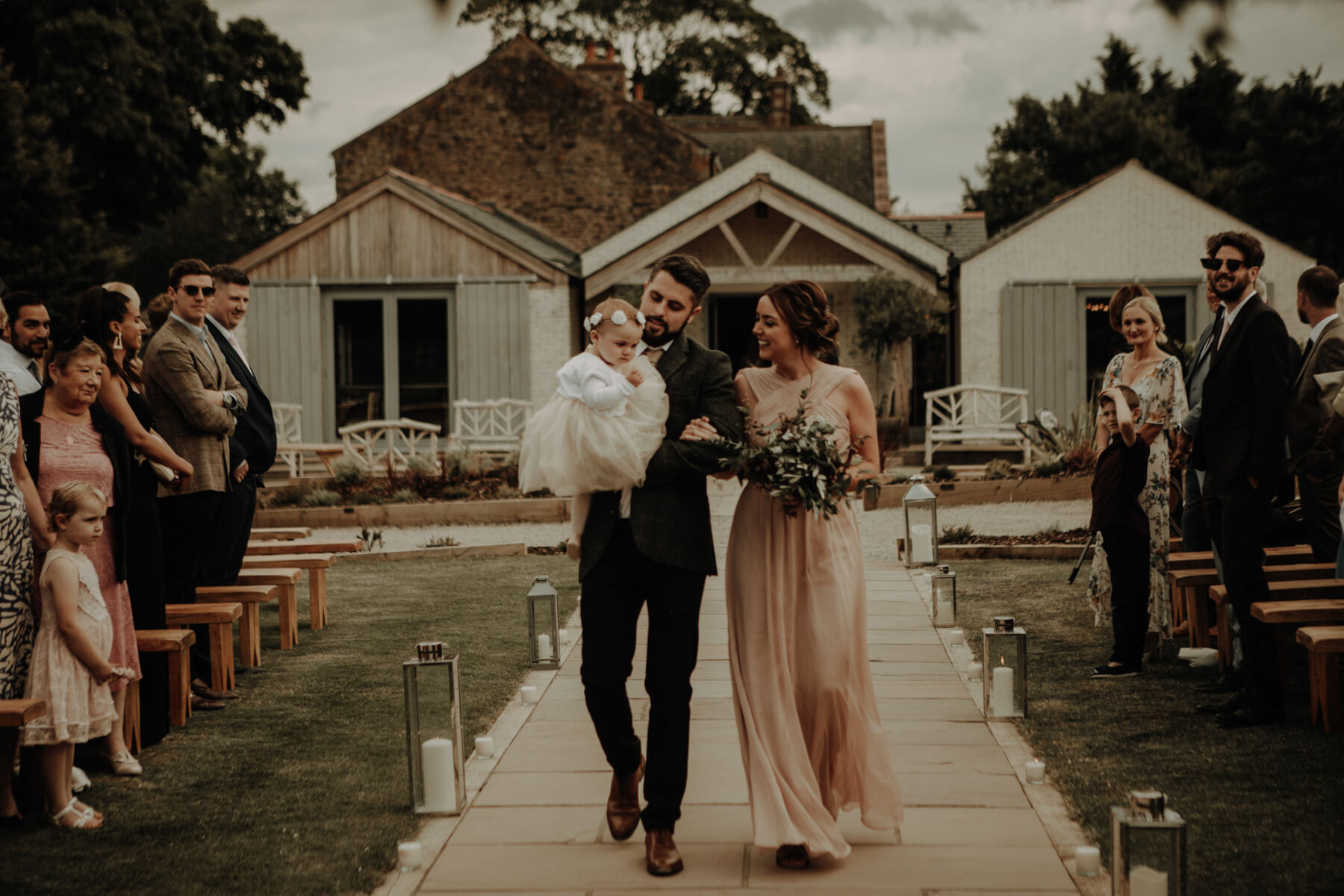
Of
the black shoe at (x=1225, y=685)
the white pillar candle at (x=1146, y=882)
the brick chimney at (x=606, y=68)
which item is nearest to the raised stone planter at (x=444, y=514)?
the black shoe at (x=1225, y=685)

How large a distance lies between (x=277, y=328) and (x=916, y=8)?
56.5 feet

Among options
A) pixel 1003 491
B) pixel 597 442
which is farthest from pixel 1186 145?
pixel 597 442

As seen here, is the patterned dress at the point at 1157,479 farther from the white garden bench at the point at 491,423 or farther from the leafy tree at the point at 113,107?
the leafy tree at the point at 113,107

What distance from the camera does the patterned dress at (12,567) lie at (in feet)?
14.5

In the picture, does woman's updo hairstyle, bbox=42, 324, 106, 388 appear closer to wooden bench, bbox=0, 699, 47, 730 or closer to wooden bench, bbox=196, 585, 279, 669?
wooden bench, bbox=0, 699, 47, 730

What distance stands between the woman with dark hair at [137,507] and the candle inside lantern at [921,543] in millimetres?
5162

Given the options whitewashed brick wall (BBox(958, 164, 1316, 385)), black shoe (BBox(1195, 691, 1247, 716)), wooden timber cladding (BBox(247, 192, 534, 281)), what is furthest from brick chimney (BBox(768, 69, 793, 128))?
black shoe (BBox(1195, 691, 1247, 716))

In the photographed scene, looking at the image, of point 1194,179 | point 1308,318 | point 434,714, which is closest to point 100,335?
point 434,714

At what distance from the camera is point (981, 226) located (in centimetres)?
2273

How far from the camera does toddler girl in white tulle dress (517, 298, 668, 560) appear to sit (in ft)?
12.2

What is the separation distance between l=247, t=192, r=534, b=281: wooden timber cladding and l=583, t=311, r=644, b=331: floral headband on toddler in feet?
48.2

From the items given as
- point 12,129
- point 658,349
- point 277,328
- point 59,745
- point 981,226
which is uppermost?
point 12,129

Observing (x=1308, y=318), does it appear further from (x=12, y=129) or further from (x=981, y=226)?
(x=12, y=129)

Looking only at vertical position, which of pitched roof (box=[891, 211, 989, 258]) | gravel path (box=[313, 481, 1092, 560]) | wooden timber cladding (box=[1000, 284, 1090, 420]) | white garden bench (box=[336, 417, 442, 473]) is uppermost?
pitched roof (box=[891, 211, 989, 258])
